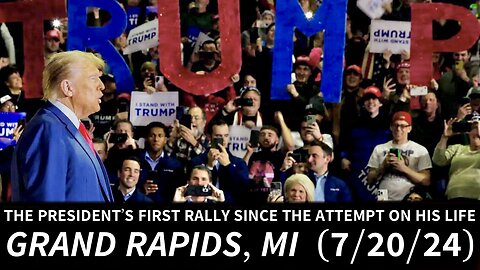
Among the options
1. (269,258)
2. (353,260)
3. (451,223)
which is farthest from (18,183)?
(451,223)

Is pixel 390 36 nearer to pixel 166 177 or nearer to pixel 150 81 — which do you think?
pixel 150 81

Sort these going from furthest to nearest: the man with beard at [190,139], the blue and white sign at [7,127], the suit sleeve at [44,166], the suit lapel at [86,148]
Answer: the blue and white sign at [7,127] < the man with beard at [190,139] < the suit lapel at [86,148] < the suit sleeve at [44,166]

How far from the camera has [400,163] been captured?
29.0 ft

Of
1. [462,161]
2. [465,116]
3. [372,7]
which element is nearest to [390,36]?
[372,7]

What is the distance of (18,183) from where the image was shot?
19.6 ft

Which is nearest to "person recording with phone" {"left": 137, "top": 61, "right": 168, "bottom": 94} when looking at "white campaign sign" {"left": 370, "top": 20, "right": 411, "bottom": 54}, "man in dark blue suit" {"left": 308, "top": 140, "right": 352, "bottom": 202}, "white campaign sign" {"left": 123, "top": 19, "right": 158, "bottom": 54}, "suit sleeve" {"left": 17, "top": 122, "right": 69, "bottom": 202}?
"white campaign sign" {"left": 123, "top": 19, "right": 158, "bottom": 54}

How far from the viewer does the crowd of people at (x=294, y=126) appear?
8.76m

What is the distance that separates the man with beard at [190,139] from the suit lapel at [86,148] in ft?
9.20

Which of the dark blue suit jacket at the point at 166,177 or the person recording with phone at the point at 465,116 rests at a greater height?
the person recording with phone at the point at 465,116

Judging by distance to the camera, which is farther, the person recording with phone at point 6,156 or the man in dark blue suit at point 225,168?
the person recording with phone at point 6,156

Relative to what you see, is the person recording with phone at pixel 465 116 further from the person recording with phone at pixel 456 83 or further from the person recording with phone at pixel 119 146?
the person recording with phone at pixel 119 146

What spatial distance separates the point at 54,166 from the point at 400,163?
142 inches

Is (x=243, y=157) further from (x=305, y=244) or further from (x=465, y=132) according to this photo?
(x=305, y=244)

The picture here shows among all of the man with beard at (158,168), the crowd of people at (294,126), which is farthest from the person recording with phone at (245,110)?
the man with beard at (158,168)
